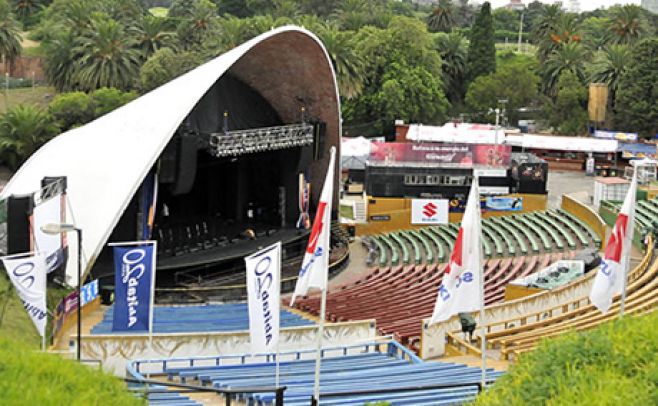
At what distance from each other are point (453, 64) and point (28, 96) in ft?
107

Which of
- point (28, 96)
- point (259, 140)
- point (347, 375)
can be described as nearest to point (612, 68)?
point (28, 96)

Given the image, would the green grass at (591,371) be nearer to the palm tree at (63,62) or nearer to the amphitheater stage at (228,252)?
the amphitheater stage at (228,252)

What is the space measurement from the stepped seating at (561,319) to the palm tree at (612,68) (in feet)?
150

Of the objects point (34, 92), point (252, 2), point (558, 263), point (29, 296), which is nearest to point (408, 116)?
point (34, 92)

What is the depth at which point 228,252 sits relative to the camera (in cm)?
3706

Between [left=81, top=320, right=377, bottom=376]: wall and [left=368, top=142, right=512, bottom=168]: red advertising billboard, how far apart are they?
21.1m

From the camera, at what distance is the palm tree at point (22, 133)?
Result: 58656 millimetres

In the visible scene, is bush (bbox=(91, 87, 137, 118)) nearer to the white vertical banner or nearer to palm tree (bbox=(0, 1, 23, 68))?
palm tree (bbox=(0, 1, 23, 68))

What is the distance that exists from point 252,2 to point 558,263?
3316 inches

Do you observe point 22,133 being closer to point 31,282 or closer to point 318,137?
point 318,137

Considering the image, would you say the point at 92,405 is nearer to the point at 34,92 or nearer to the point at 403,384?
the point at 403,384

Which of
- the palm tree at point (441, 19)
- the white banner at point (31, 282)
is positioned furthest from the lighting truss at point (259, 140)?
the palm tree at point (441, 19)

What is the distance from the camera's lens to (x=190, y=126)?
Result: 37656mm

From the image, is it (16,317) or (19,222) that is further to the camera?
(19,222)
